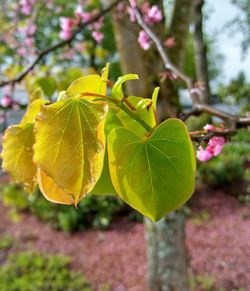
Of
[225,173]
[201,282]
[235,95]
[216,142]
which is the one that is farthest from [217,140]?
[235,95]

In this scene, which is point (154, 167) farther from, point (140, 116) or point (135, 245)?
point (135, 245)

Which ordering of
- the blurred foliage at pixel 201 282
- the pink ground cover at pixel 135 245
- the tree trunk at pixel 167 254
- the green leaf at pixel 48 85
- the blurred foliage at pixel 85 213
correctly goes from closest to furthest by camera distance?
the green leaf at pixel 48 85 → the tree trunk at pixel 167 254 → the blurred foliage at pixel 201 282 → the pink ground cover at pixel 135 245 → the blurred foliage at pixel 85 213

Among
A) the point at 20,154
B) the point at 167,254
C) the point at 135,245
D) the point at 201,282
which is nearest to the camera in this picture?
the point at 20,154

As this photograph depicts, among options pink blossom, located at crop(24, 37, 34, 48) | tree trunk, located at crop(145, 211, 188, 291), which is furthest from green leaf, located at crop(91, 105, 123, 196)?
pink blossom, located at crop(24, 37, 34, 48)

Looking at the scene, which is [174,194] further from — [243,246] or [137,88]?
[243,246]

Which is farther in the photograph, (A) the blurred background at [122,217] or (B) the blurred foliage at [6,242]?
(B) the blurred foliage at [6,242]

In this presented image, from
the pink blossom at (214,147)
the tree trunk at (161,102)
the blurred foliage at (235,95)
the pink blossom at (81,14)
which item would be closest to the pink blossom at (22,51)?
the pink blossom at (81,14)

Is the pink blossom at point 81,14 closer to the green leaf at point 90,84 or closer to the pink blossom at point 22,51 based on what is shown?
the pink blossom at point 22,51
